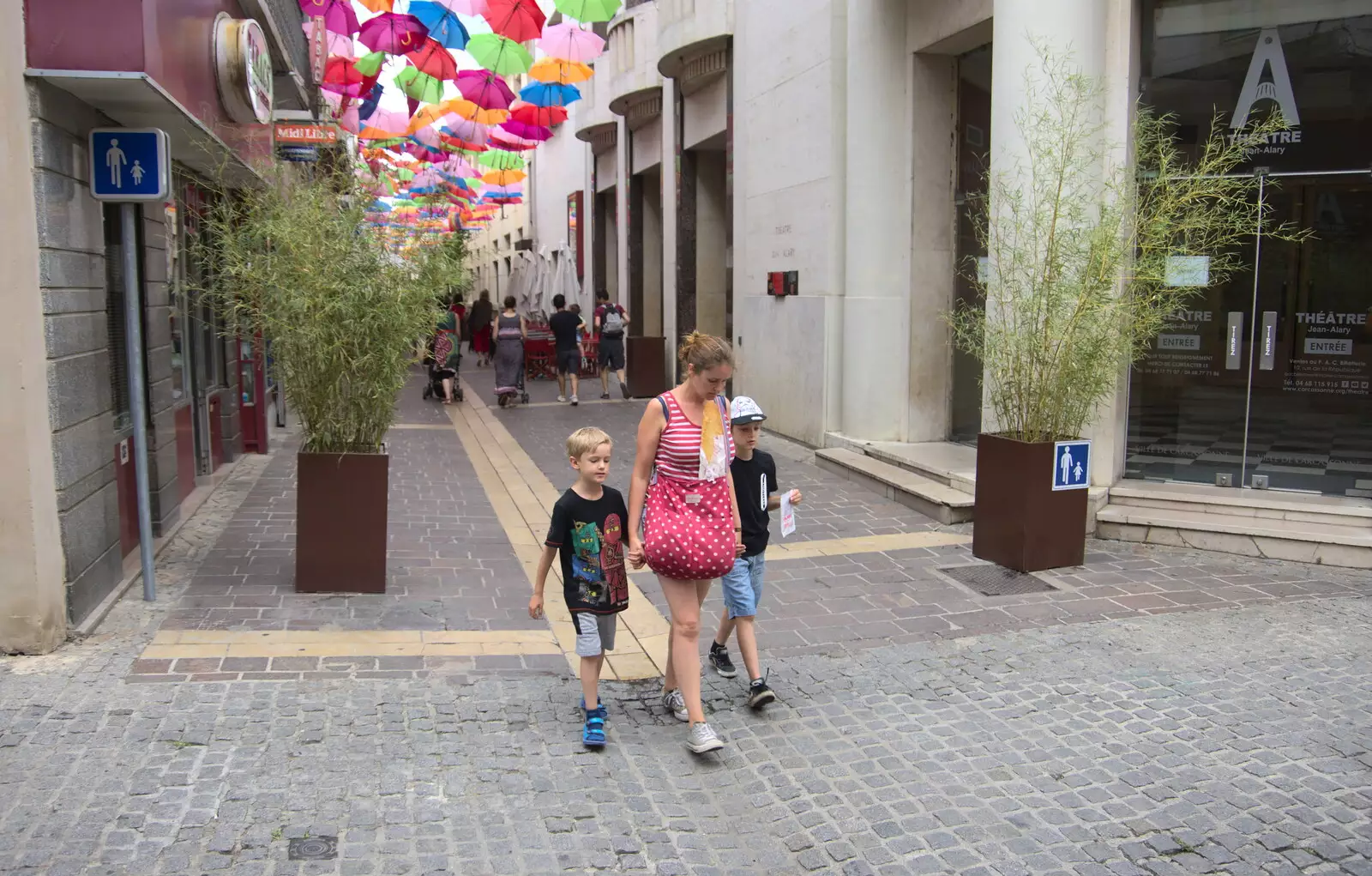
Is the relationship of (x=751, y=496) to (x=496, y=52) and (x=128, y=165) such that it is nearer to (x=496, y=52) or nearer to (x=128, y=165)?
(x=128, y=165)

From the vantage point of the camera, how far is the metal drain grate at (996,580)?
719 cm

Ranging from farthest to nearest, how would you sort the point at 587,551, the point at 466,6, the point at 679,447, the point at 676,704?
the point at 466,6 < the point at 676,704 < the point at 587,551 < the point at 679,447

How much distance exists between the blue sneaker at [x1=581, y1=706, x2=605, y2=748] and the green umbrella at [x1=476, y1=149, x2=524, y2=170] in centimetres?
2406

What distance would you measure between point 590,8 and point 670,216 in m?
6.71

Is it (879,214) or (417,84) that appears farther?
(417,84)

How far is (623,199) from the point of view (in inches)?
939

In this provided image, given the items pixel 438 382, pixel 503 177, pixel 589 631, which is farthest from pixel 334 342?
pixel 503 177

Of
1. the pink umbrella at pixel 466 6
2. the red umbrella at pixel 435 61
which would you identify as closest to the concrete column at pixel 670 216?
the red umbrella at pixel 435 61

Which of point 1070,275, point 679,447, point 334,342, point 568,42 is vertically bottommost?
point 679,447

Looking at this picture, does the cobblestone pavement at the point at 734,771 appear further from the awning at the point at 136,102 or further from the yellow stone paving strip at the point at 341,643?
the awning at the point at 136,102

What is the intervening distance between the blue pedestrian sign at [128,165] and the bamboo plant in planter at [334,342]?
60 cm

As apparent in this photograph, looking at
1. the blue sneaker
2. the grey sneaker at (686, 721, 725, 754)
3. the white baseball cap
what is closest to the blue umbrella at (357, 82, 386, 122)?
the white baseball cap

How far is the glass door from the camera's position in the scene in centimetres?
848

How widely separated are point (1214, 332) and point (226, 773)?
7.81m
